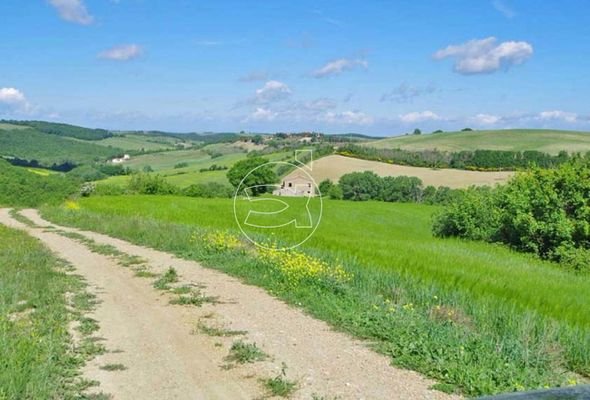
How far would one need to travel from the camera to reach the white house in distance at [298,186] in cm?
1742

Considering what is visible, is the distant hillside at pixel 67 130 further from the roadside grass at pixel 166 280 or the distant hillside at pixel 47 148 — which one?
the roadside grass at pixel 166 280

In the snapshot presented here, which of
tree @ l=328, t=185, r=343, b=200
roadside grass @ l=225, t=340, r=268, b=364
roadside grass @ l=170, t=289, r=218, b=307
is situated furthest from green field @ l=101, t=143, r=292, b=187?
roadside grass @ l=225, t=340, r=268, b=364

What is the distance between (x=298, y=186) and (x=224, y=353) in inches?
454

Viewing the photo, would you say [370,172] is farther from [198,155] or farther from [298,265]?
[298,265]

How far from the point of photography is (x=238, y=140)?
126m

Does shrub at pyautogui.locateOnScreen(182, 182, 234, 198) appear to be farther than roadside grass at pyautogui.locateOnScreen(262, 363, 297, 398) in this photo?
Yes

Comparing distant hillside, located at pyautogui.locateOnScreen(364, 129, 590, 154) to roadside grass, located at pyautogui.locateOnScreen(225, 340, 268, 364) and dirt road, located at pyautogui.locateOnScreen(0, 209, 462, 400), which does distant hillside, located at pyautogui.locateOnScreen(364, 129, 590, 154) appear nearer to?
dirt road, located at pyautogui.locateOnScreen(0, 209, 462, 400)

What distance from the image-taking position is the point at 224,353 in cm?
699

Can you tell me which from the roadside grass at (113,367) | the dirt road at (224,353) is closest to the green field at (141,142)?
the dirt road at (224,353)

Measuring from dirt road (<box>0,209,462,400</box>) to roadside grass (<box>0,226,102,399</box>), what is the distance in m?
0.28

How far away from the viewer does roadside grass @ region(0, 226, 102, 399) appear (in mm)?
5414

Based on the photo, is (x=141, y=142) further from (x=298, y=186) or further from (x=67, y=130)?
(x=298, y=186)

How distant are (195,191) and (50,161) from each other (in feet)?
189

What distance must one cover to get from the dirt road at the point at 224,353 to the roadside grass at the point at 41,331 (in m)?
0.28
